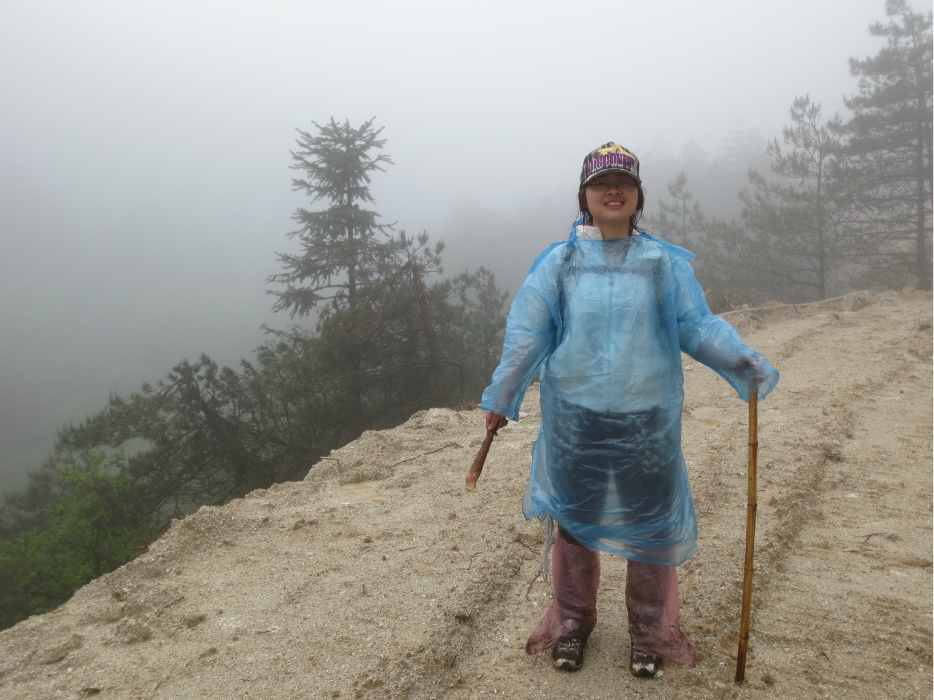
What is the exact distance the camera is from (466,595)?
237 cm

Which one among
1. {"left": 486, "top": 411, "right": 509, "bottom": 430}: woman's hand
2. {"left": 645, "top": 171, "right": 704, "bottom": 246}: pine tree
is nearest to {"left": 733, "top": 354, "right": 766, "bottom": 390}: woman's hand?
{"left": 486, "top": 411, "right": 509, "bottom": 430}: woman's hand

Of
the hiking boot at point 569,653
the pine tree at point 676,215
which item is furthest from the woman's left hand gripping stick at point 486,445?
the pine tree at point 676,215

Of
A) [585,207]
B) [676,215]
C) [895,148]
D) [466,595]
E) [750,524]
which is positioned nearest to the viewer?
[750,524]

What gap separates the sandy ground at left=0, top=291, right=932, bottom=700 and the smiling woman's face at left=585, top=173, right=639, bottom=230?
56.7 inches

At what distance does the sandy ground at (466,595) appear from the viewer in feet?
6.23

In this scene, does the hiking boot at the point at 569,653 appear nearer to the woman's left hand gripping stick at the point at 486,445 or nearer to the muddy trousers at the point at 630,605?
the muddy trousers at the point at 630,605

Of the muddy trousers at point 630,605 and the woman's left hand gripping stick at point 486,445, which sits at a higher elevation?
the woman's left hand gripping stick at point 486,445

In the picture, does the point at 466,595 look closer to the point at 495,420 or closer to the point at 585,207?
the point at 495,420

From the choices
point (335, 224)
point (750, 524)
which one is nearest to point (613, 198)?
point (750, 524)

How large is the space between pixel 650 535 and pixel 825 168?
1695 centimetres

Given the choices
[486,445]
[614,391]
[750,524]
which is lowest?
[750,524]

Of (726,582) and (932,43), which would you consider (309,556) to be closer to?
(726,582)

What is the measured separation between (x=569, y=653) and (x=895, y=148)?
1690 centimetres

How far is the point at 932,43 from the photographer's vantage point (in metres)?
13.8
